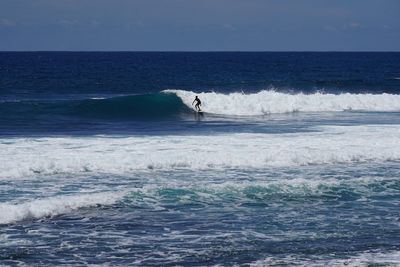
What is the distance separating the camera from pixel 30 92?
4884 centimetres

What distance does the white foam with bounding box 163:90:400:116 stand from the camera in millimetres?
37438

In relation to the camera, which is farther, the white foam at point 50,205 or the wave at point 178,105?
the wave at point 178,105

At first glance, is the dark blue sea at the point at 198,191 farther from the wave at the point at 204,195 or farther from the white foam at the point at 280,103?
the white foam at the point at 280,103

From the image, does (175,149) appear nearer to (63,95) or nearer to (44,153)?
(44,153)

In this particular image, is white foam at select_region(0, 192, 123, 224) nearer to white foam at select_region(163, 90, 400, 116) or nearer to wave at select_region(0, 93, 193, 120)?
wave at select_region(0, 93, 193, 120)

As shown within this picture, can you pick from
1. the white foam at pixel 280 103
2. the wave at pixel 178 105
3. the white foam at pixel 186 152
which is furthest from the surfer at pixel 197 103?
the white foam at pixel 186 152

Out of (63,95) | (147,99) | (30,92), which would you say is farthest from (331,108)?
(30,92)

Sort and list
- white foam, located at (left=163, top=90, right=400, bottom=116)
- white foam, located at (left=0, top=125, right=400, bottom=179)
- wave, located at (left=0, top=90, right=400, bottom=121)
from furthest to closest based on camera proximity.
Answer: white foam, located at (left=163, top=90, right=400, bottom=116), wave, located at (left=0, top=90, right=400, bottom=121), white foam, located at (left=0, top=125, right=400, bottom=179)

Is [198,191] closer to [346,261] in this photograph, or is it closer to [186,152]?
[186,152]

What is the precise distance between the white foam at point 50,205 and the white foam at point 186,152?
325 cm

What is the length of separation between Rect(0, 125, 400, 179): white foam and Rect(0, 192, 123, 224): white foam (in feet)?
10.7

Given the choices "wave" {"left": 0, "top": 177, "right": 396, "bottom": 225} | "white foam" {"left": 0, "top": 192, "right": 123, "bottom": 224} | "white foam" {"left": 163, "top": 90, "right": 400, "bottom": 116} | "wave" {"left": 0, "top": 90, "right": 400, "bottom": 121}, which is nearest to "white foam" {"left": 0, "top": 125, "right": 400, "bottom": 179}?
"wave" {"left": 0, "top": 177, "right": 396, "bottom": 225}

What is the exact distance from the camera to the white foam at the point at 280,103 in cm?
3744

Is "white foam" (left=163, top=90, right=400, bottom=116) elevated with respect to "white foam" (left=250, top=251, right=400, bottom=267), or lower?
elevated
